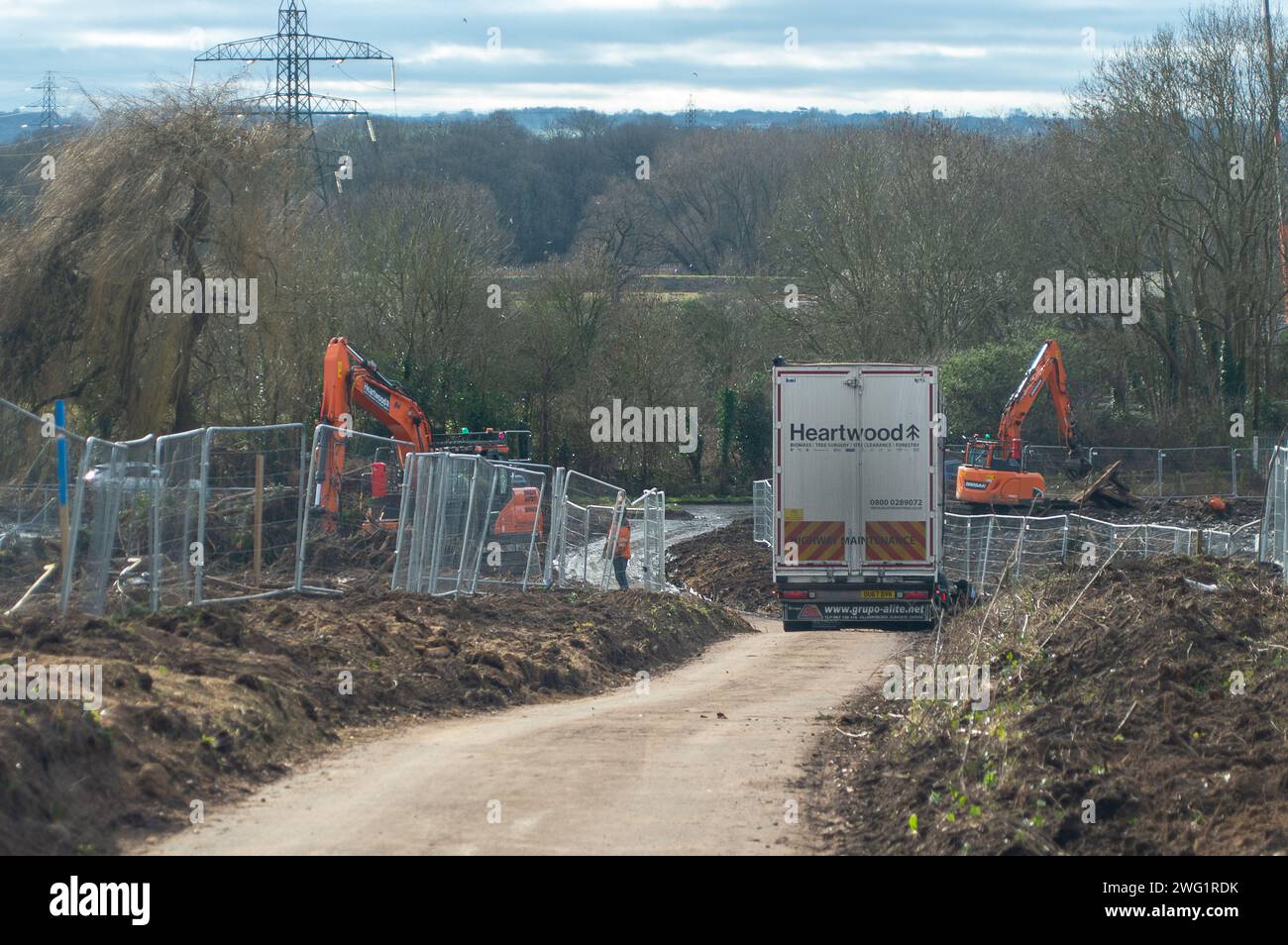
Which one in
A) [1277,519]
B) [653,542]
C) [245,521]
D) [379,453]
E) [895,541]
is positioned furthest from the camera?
[653,542]

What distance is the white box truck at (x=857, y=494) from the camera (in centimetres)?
1822

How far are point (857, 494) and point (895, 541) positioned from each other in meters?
0.84

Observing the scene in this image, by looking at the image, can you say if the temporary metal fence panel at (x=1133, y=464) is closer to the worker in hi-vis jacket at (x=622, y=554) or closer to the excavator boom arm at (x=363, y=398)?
the worker in hi-vis jacket at (x=622, y=554)

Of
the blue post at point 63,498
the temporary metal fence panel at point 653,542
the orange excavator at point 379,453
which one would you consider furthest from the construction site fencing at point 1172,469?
the blue post at point 63,498

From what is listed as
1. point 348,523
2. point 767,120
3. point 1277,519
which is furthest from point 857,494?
point 767,120

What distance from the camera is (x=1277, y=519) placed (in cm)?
1545

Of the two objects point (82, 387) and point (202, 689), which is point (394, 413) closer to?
point (82, 387)

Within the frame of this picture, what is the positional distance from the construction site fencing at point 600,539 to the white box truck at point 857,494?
327 centimetres

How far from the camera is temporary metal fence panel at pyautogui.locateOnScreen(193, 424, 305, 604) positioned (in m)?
13.6

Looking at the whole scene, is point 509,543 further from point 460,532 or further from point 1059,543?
point 1059,543

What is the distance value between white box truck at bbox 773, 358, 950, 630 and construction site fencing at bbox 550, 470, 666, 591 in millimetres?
3271

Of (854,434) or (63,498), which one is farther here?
(854,434)

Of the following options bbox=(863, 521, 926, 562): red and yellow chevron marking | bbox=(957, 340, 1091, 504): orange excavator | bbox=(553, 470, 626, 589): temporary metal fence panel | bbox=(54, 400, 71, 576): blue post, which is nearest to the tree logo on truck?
bbox=(863, 521, 926, 562): red and yellow chevron marking

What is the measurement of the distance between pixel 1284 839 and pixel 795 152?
66667 mm
